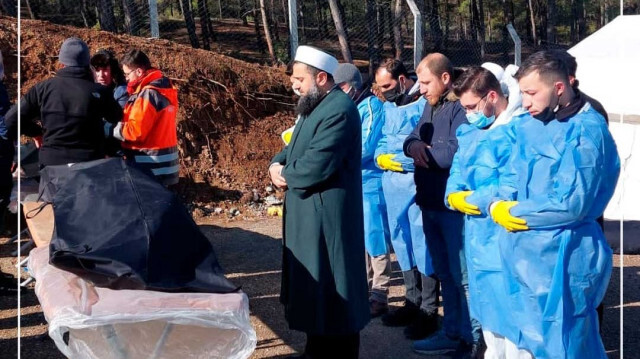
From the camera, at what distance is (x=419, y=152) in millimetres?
4508

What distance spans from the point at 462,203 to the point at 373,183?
5.71ft

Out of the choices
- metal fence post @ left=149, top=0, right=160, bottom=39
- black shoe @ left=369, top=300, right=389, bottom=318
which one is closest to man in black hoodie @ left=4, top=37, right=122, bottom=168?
black shoe @ left=369, top=300, right=389, bottom=318

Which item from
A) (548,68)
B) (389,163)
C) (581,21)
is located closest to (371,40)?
(389,163)

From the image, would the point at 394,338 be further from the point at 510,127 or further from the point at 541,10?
the point at 541,10

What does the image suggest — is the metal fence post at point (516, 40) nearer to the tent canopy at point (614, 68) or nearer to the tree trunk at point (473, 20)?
the tent canopy at point (614, 68)

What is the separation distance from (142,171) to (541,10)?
4238 cm

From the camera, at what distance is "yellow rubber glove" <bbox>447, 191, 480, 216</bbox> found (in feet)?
12.1

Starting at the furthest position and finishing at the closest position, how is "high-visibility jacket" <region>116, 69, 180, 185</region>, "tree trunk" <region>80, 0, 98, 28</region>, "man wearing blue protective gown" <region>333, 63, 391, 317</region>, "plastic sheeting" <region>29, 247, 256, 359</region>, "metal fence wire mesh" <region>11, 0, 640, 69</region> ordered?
"tree trunk" <region>80, 0, 98, 28</region> → "metal fence wire mesh" <region>11, 0, 640, 69</region> → "man wearing blue protective gown" <region>333, 63, 391, 317</region> → "high-visibility jacket" <region>116, 69, 180, 185</region> → "plastic sheeting" <region>29, 247, 256, 359</region>

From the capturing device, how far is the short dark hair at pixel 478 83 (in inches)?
156

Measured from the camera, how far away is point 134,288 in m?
3.28

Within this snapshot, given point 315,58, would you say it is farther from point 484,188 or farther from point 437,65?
point 484,188

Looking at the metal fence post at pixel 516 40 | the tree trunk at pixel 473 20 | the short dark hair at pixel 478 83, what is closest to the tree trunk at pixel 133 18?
the metal fence post at pixel 516 40

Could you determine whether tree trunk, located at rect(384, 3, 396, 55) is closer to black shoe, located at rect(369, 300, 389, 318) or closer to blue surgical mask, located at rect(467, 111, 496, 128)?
black shoe, located at rect(369, 300, 389, 318)

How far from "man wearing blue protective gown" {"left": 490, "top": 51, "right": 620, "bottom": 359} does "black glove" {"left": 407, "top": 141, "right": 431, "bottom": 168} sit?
1.16 meters
